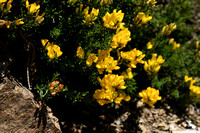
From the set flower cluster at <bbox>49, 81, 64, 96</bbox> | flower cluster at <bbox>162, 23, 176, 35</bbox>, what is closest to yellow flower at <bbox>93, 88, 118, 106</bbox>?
flower cluster at <bbox>49, 81, 64, 96</bbox>

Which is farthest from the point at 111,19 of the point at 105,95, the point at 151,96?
the point at 151,96

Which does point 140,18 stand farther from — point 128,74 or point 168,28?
point 128,74

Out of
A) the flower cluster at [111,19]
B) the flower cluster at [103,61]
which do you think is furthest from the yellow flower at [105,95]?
the flower cluster at [111,19]

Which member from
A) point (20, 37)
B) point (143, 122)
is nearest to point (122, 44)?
point (20, 37)

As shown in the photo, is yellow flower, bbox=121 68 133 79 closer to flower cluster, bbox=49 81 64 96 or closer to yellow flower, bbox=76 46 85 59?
yellow flower, bbox=76 46 85 59

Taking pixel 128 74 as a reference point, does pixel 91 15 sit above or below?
above

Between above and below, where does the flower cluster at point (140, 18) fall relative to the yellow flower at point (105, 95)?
above

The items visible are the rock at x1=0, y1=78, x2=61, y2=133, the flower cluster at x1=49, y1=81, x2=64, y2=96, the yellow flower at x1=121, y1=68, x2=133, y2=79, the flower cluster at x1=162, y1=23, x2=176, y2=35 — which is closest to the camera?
the rock at x1=0, y1=78, x2=61, y2=133

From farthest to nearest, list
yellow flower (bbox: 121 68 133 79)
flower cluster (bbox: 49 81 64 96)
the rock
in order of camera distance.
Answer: yellow flower (bbox: 121 68 133 79) < flower cluster (bbox: 49 81 64 96) < the rock

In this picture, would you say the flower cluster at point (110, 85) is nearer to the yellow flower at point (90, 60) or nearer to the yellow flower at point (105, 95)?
the yellow flower at point (105, 95)
